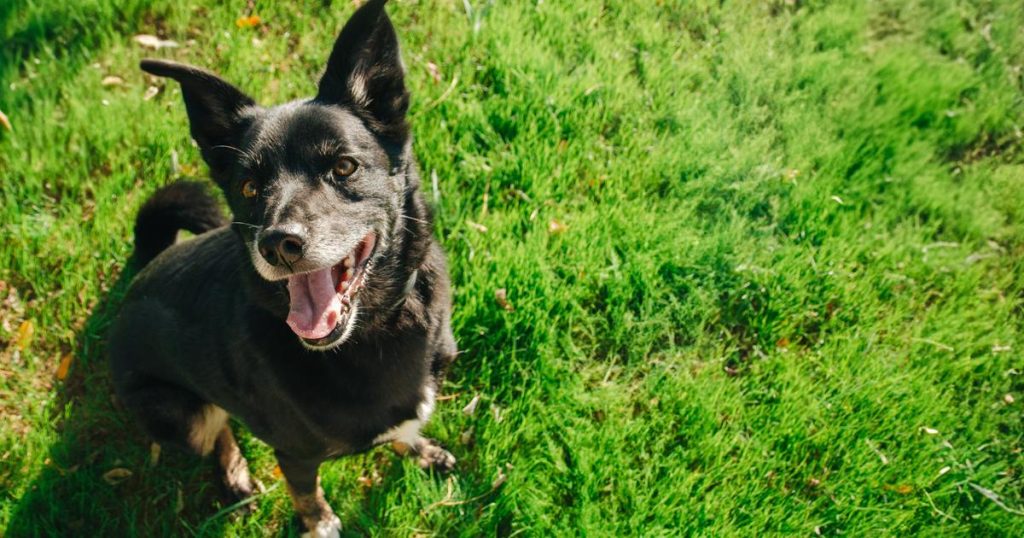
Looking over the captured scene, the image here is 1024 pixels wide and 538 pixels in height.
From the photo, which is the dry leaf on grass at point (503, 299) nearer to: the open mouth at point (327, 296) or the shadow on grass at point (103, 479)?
the open mouth at point (327, 296)

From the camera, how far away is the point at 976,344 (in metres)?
3.59

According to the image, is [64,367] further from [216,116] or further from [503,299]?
[503,299]

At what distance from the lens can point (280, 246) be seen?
223 cm

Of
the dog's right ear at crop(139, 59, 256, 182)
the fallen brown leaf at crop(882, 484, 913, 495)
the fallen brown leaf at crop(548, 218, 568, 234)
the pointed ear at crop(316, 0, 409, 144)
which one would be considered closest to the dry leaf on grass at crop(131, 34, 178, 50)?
the dog's right ear at crop(139, 59, 256, 182)

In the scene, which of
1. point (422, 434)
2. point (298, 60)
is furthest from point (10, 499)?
point (298, 60)

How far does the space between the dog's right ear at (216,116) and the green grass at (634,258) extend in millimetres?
1342

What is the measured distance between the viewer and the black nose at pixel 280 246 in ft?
7.29

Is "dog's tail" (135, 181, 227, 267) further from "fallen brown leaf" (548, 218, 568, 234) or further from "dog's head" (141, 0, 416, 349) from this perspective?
"fallen brown leaf" (548, 218, 568, 234)

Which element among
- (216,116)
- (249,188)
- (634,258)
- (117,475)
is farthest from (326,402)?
(634,258)

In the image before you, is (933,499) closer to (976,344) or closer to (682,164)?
(976,344)

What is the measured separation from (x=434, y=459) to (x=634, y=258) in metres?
1.50

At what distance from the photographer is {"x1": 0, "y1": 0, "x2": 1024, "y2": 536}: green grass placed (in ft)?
10.5

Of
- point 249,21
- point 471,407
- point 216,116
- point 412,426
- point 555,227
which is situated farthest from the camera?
point 249,21

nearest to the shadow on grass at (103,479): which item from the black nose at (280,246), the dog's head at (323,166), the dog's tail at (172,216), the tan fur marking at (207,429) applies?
the tan fur marking at (207,429)
